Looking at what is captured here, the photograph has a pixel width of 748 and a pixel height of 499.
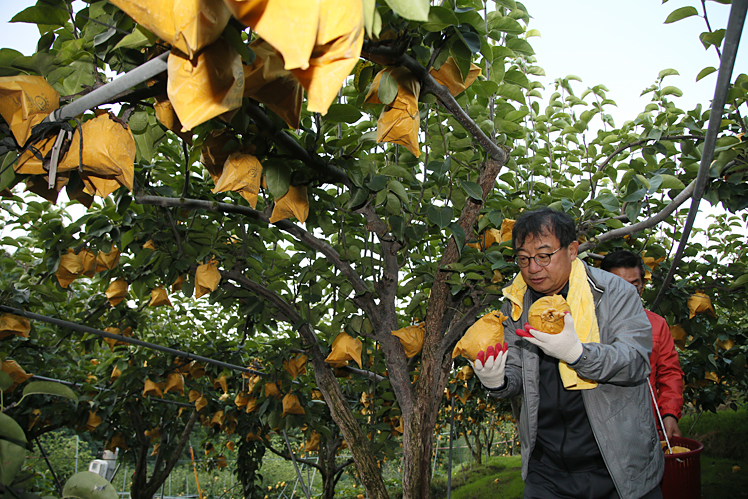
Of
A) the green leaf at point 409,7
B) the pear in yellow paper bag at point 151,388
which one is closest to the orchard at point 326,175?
the green leaf at point 409,7

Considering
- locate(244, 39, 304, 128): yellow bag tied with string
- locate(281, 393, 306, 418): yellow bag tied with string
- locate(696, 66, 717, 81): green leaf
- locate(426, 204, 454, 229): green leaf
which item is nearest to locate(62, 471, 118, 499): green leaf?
locate(244, 39, 304, 128): yellow bag tied with string

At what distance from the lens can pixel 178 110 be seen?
0.67 metres

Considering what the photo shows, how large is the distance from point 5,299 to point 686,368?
243 inches

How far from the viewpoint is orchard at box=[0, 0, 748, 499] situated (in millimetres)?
675

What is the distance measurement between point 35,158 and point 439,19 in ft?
2.84

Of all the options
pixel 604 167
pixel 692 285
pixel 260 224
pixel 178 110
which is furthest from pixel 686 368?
pixel 178 110

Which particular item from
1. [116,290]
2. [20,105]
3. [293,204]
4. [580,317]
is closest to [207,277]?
[116,290]

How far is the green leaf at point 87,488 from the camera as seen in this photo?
0.57m

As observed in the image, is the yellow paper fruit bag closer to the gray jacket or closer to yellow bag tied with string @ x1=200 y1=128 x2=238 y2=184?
the gray jacket

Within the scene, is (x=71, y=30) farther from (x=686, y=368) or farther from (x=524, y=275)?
(x=686, y=368)

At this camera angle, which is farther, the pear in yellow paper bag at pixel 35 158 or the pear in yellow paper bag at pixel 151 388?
the pear in yellow paper bag at pixel 151 388

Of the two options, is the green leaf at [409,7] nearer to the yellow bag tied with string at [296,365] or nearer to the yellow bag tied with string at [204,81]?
the yellow bag tied with string at [204,81]

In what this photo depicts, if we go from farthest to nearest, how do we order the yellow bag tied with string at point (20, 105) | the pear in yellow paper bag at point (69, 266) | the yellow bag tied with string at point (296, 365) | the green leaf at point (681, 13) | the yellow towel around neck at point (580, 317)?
the yellow bag tied with string at point (296, 365), the pear in yellow paper bag at point (69, 266), the green leaf at point (681, 13), the yellow towel around neck at point (580, 317), the yellow bag tied with string at point (20, 105)

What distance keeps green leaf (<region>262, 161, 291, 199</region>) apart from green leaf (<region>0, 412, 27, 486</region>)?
90cm
